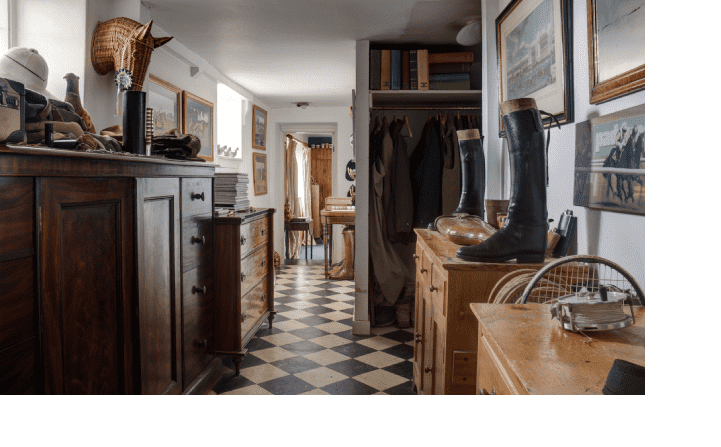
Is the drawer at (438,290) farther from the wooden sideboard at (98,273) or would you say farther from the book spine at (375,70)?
the book spine at (375,70)

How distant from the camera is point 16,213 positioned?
1.05 meters

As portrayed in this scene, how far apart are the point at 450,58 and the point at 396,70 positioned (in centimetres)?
42

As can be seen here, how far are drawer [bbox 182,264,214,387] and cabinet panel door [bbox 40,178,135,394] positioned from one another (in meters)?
0.54

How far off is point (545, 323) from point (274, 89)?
557cm

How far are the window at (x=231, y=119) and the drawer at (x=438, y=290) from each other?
464cm

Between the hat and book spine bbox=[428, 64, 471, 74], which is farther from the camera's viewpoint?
book spine bbox=[428, 64, 471, 74]

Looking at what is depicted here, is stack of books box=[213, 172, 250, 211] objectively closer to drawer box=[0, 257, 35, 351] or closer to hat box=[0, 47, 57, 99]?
hat box=[0, 47, 57, 99]

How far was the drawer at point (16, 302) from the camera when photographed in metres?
1.01

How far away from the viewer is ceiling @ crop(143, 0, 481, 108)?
306 centimetres

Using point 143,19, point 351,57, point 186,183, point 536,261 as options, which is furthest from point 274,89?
point 536,261

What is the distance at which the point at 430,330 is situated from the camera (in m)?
1.87

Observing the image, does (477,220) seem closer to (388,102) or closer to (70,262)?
(70,262)

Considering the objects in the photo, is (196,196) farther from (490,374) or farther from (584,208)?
(490,374)

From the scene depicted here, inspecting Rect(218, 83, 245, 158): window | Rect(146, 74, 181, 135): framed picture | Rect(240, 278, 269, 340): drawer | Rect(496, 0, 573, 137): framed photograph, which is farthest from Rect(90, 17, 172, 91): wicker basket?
Rect(218, 83, 245, 158): window
